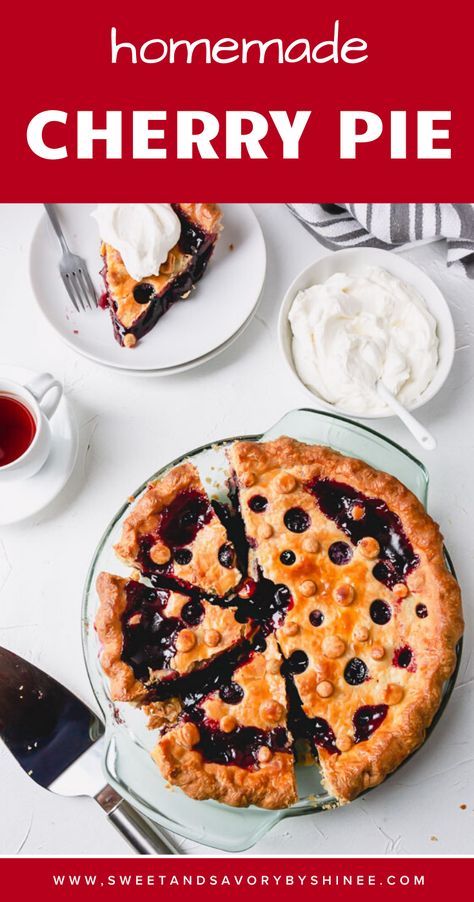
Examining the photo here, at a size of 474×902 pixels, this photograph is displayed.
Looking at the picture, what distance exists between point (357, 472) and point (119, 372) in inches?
45.7

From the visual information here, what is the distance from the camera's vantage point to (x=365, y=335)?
156 inches

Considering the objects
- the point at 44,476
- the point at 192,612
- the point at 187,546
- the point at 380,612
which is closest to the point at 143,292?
the point at 44,476

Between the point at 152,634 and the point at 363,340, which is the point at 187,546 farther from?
the point at 363,340

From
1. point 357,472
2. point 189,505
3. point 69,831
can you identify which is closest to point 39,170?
point 189,505

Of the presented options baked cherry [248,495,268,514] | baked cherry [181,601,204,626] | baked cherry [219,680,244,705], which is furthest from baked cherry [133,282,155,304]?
baked cherry [219,680,244,705]

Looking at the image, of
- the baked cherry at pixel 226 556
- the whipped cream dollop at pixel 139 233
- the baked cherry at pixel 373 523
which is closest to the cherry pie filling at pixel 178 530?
the baked cherry at pixel 226 556

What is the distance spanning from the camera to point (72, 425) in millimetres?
4094

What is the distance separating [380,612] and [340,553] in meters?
0.26

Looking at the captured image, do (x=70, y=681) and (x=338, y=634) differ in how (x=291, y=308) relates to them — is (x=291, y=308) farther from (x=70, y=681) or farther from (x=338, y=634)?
(x=70, y=681)

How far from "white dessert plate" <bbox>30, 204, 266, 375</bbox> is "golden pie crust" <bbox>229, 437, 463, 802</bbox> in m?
0.70

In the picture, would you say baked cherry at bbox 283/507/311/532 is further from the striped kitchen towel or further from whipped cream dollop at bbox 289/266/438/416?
the striped kitchen towel

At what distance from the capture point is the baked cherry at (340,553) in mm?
3593

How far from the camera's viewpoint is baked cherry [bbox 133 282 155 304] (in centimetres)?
416

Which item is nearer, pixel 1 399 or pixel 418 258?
pixel 1 399
